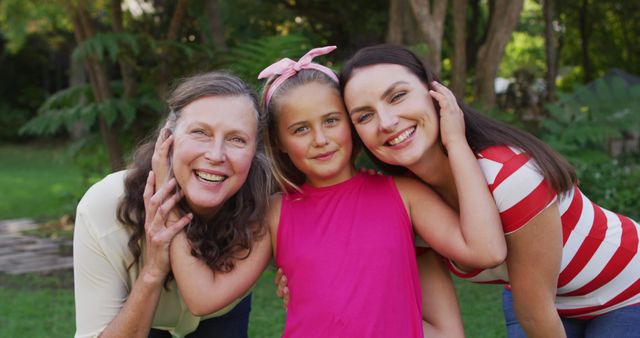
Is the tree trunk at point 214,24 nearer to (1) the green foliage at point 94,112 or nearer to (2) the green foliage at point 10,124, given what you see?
(1) the green foliage at point 94,112

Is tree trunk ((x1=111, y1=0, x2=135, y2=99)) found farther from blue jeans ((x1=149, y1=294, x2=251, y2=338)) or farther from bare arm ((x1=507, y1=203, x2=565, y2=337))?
bare arm ((x1=507, y1=203, x2=565, y2=337))

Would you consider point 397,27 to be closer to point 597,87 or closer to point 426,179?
point 597,87

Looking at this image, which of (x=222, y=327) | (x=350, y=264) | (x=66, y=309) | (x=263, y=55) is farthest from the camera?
(x=263, y=55)

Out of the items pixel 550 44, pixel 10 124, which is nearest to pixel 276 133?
pixel 550 44

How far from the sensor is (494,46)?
7.07 meters

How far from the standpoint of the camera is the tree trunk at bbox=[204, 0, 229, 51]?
283 inches

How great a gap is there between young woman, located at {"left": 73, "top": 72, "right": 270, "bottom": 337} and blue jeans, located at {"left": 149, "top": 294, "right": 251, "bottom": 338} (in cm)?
42

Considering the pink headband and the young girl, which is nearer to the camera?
the young girl

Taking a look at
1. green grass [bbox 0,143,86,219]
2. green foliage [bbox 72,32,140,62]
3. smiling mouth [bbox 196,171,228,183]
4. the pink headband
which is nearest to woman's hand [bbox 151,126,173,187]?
smiling mouth [bbox 196,171,228,183]

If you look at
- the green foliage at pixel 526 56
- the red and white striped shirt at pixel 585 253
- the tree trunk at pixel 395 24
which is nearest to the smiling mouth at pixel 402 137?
the red and white striped shirt at pixel 585 253

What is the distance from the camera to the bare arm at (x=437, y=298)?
104 inches

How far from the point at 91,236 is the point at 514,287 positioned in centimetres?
145

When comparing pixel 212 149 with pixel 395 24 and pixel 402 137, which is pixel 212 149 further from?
pixel 395 24

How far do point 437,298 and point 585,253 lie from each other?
1.75ft
